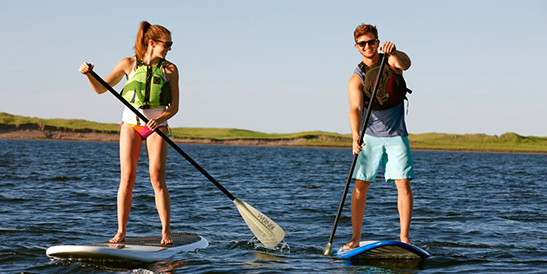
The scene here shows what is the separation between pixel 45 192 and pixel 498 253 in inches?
457

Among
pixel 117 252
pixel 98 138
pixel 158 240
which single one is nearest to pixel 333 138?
pixel 98 138

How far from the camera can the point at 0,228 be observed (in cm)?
902

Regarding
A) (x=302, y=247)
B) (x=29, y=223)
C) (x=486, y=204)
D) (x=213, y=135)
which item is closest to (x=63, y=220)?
(x=29, y=223)

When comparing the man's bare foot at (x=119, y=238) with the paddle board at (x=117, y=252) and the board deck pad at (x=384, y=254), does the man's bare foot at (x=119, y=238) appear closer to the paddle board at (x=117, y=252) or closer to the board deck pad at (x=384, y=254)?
the paddle board at (x=117, y=252)

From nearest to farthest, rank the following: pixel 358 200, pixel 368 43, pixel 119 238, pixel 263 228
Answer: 1. pixel 368 43
2. pixel 358 200
3. pixel 119 238
4. pixel 263 228

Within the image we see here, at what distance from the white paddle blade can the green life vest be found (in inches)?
75.9

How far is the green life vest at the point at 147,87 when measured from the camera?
642cm

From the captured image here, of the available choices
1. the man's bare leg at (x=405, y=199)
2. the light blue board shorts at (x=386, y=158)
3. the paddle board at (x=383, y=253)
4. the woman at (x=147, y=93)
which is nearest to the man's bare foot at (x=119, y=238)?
the woman at (x=147, y=93)

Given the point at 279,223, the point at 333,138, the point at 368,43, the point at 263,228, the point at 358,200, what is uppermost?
the point at 368,43

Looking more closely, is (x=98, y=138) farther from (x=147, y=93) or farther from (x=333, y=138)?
(x=147, y=93)

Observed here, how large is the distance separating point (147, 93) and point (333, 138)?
528 feet

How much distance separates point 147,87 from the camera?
21.1ft

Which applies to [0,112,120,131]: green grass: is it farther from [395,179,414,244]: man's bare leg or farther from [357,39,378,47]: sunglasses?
[395,179,414,244]: man's bare leg

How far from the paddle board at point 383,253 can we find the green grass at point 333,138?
13975 centimetres
